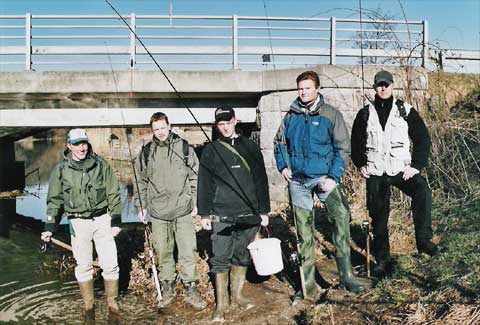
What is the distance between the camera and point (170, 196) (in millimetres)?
5047

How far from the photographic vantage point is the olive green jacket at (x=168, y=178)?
5.04 metres

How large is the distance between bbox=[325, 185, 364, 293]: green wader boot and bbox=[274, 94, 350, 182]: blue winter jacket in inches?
8.4

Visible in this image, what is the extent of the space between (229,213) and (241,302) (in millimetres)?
975

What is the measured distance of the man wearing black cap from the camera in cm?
480

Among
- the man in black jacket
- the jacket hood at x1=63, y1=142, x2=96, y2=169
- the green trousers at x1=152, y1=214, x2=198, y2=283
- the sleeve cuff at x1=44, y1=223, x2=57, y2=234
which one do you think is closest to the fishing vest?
the man in black jacket

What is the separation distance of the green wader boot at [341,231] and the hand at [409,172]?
0.72 metres

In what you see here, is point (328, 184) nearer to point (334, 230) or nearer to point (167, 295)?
point (334, 230)

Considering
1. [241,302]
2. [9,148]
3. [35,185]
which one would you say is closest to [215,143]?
[241,302]

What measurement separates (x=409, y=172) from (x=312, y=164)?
1054 millimetres

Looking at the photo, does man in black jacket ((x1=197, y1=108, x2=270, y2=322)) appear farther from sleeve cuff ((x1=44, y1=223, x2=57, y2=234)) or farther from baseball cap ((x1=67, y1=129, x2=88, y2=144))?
sleeve cuff ((x1=44, y1=223, x2=57, y2=234))

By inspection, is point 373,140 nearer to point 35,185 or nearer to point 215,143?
point 215,143

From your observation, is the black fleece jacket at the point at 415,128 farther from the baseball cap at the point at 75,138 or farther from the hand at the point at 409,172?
the baseball cap at the point at 75,138

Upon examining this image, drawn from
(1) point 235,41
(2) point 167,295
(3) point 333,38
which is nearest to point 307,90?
(2) point 167,295

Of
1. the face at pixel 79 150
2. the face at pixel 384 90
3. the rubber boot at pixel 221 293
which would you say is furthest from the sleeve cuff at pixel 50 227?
the face at pixel 384 90
